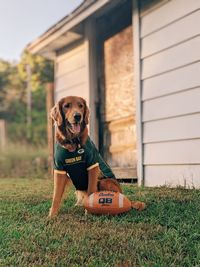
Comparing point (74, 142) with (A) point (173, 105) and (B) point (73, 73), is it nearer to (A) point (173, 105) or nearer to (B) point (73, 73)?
(A) point (173, 105)

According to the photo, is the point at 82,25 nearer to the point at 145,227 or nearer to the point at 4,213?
the point at 4,213

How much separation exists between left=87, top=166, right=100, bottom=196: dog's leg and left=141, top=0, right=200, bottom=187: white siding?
5.38ft

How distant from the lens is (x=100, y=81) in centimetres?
787

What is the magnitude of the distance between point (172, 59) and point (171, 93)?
466 mm

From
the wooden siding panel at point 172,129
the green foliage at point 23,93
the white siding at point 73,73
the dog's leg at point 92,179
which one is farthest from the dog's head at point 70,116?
the green foliage at point 23,93

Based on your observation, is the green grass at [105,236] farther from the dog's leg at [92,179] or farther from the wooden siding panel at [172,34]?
the wooden siding panel at [172,34]

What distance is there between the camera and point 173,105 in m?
5.44

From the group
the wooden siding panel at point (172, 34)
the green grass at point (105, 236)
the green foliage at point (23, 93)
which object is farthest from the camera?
the green foliage at point (23, 93)

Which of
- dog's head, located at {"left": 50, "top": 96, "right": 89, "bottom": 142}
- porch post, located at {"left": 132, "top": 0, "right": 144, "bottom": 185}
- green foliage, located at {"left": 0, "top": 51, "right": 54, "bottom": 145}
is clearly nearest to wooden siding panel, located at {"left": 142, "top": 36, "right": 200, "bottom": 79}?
porch post, located at {"left": 132, "top": 0, "right": 144, "bottom": 185}

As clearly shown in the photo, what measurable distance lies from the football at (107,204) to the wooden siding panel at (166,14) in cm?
277

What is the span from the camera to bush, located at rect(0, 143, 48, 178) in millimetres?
10025

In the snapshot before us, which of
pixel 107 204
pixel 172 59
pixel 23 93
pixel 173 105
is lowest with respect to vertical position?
pixel 107 204

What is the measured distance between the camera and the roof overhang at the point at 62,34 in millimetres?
6886

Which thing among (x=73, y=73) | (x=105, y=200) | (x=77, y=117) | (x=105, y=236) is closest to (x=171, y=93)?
(x=77, y=117)
